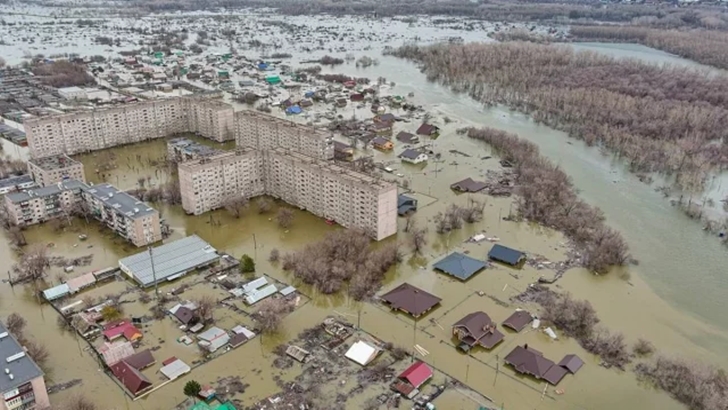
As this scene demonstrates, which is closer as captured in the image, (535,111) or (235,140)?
(235,140)

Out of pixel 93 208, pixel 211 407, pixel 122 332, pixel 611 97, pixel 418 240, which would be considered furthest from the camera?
pixel 611 97

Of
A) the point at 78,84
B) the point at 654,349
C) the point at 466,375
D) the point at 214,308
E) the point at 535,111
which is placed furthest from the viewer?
the point at 78,84

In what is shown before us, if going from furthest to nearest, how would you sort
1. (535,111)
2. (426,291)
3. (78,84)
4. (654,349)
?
1. (78,84)
2. (535,111)
3. (426,291)
4. (654,349)

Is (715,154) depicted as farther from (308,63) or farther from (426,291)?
(308,63)

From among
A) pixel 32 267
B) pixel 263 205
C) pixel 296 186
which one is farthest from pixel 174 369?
pixel 296 186

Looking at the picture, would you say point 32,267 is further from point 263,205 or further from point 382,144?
point 382,144

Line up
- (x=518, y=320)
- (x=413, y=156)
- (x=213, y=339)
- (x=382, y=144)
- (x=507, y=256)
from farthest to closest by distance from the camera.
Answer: (x=382, y=144) < (x=413, y=156) < (x=507, y=256) < (x=518, y=320) < (x=213, y=339)

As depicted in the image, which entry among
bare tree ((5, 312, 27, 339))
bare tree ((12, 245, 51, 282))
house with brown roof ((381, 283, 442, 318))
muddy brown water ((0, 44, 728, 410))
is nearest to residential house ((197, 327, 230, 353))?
muddy brown water ((0, 44, 728, 410))

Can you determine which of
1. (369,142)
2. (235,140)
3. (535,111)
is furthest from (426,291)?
(535,111)
